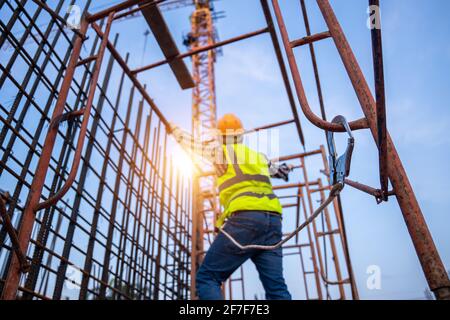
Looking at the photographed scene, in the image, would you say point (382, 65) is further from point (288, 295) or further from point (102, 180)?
point (102, 180)

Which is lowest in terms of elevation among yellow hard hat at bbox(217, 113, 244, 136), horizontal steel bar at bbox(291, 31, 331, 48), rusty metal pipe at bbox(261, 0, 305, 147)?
horizontal steel bar at bbox(291, 31, 331, 48)

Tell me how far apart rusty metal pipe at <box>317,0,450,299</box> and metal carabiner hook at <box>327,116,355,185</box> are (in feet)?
0.42

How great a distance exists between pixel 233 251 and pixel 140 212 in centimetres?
149

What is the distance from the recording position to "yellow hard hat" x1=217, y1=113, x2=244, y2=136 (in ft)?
11.6

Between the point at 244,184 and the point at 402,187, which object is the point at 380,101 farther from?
the point at 244,184

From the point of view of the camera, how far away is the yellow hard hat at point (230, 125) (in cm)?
352

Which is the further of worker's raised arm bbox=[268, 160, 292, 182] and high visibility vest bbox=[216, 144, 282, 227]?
worker's raised arm bbox=[268, 160, 292, 182]

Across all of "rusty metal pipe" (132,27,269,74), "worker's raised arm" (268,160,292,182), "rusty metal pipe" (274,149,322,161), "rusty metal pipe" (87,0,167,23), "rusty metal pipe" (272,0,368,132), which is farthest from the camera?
"rusty metal pipe" (274,149,322,161)

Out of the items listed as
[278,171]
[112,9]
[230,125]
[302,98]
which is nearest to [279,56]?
[230,125]

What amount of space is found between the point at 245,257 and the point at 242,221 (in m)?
0.29

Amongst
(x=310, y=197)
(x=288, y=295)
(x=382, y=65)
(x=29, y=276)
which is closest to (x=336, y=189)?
(x=382, y=65)

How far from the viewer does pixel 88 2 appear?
10.2 feet

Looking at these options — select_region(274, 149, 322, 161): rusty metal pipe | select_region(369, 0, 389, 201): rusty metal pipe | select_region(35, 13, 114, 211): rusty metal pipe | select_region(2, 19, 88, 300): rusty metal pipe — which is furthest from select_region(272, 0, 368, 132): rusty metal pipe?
select_region(274, 149, 322, 161): rusty metal pipe

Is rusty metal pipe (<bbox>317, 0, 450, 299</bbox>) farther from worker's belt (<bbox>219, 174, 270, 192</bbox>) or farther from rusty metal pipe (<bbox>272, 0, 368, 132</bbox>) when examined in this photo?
worker's belt (<bbox>219, 174, 270, 192</bbox>)
